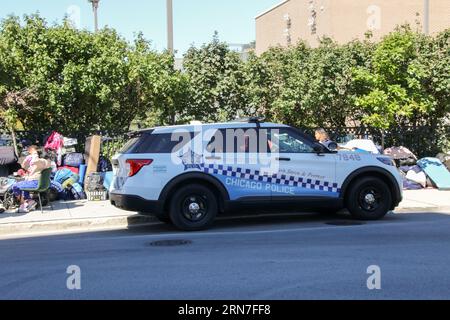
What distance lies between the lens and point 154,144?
9.18 meters

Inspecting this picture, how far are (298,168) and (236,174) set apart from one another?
1.09m

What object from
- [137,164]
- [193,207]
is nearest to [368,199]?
[193,207]

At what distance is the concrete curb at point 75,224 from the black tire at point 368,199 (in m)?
3.64

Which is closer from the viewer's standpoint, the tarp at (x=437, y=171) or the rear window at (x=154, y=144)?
the rear window at (x=154, y=144)

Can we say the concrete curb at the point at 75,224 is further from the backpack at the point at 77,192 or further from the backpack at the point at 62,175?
the backpack at the point at 62,175

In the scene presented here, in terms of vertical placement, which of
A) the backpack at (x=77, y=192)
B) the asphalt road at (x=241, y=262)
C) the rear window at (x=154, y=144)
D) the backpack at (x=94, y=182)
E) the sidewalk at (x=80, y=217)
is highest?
the rear window at (x=154, y=144)

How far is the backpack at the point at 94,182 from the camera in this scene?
1277cm

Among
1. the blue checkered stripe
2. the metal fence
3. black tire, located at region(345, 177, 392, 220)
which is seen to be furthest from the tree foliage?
the blue checkered stripe

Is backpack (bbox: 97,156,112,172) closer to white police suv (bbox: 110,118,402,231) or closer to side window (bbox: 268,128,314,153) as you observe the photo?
white police suv (bbox: 110,118,402,231)

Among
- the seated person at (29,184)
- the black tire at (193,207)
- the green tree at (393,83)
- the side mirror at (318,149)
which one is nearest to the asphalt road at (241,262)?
the black tire at (193,207)

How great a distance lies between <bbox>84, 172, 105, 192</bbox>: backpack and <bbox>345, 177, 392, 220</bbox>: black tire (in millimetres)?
5746

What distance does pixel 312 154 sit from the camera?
9672 millimetres
